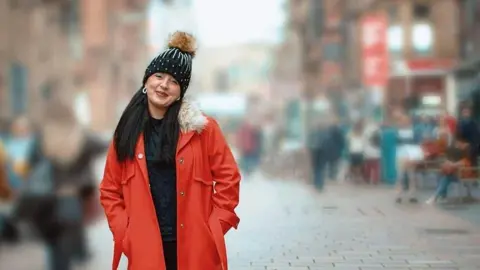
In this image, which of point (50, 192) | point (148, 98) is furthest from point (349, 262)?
point (148, 98)

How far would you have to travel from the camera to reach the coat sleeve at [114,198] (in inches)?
134

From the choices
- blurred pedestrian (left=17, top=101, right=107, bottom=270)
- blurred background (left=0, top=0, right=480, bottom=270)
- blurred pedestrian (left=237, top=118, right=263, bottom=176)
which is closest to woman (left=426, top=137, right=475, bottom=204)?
blurred background (left=0, top=0, right=480, bottom=270)

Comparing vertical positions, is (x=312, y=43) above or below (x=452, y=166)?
above

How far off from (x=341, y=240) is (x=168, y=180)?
4.55m

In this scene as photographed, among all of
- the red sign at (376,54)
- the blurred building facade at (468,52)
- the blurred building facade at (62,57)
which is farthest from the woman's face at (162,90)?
the red sign at (376,54)

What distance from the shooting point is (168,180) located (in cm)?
340

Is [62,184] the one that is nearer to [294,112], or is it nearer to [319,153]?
[319,153]

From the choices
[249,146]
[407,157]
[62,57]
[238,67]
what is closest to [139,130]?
[62,57]

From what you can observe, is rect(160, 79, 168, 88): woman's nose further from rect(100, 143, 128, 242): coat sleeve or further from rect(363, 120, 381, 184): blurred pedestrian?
rect(363, 120, 381, 184): blurred pedestrian

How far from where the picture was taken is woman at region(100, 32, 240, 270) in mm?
3371

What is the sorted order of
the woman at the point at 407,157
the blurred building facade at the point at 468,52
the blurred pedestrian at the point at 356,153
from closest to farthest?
the woman at the point at 407,157 → the blurred pedestrian at the point at 356,153 → the blurred building facade at the point at 468,52

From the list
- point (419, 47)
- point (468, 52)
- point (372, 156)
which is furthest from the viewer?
point (419, 47)

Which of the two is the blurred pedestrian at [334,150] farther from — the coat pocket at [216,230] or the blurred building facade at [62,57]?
the coat pocket at [216,230]

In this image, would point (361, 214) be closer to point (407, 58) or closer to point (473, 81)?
point (473, 81)
